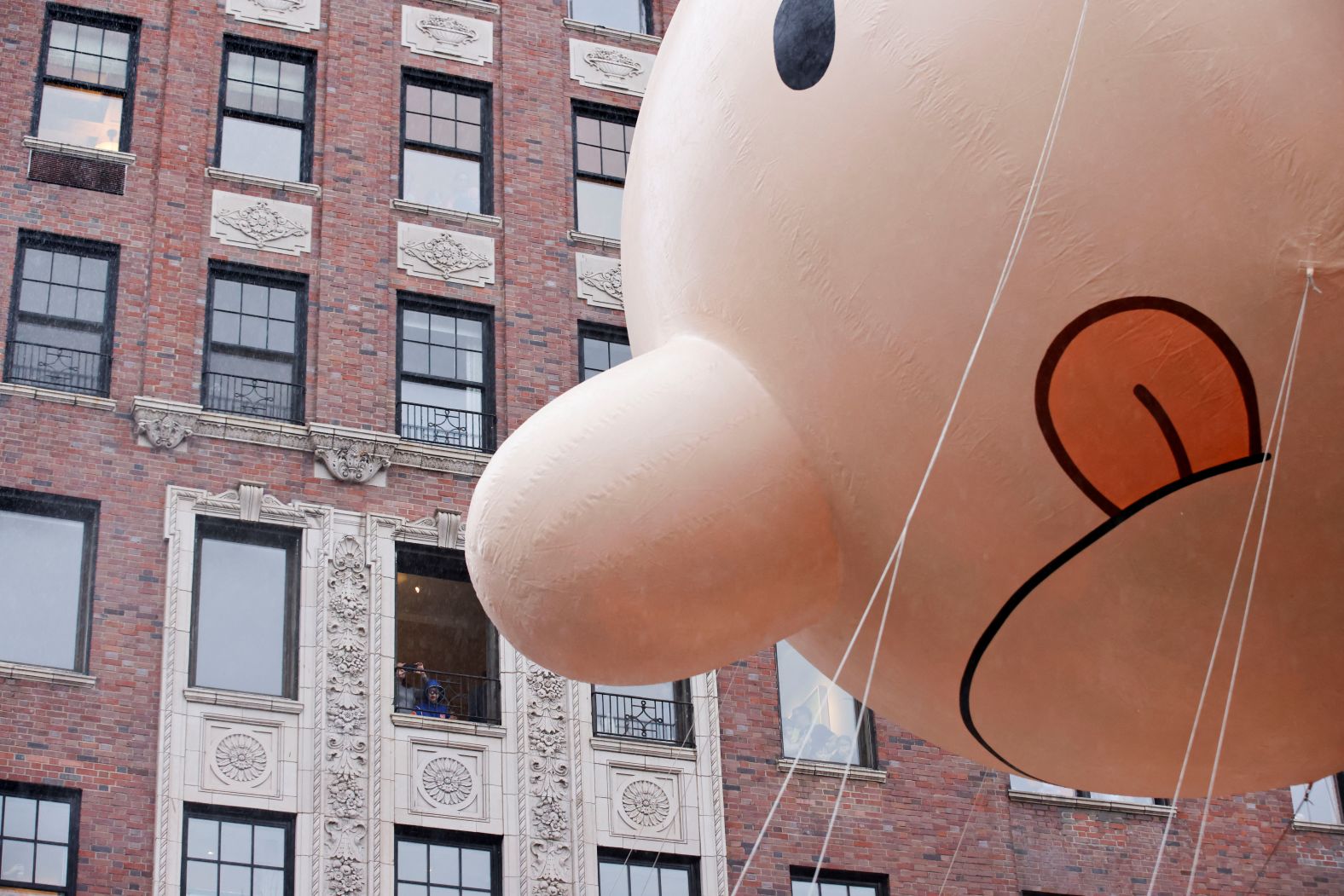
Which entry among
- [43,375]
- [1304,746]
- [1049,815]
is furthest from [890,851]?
[1304,746]

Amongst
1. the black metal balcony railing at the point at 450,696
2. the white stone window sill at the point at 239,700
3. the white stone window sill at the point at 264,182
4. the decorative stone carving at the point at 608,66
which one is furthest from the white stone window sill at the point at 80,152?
the black metal balcony railing at the point at 450,696

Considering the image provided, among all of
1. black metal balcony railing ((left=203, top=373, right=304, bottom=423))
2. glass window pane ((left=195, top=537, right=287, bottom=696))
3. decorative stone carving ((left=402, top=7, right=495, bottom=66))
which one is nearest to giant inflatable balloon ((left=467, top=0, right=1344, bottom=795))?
glass window pane ((left=195, top=537, right=287, bottom=696))

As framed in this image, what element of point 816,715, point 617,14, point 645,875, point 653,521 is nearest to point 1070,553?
point 653,521

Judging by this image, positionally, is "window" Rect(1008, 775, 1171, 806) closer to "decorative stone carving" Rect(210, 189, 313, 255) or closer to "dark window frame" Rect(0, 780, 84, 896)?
"decorative stone carving" Rect(210, 189, 313, 255)

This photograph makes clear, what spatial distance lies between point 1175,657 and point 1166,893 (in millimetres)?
15783

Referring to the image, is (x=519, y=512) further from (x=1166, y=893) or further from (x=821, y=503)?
(x=1166, y=893)

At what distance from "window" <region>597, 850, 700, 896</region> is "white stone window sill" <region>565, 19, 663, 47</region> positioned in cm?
943

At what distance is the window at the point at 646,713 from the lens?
67.9ft

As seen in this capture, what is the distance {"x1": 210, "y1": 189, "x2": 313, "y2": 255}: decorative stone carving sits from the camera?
850 inches

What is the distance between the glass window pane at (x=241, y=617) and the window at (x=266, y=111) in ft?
13.9

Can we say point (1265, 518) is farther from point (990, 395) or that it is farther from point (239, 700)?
point (239, 700)

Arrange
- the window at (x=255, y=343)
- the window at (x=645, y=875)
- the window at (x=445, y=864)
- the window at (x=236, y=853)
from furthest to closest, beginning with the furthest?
the window at (x=255, y=343), the window at (x=645, y=875), the window at (x=445, y=864), the window at (x=236, y=853)

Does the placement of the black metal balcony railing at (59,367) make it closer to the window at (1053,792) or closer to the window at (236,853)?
the window at (236,853)

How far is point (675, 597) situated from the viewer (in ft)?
25.0
